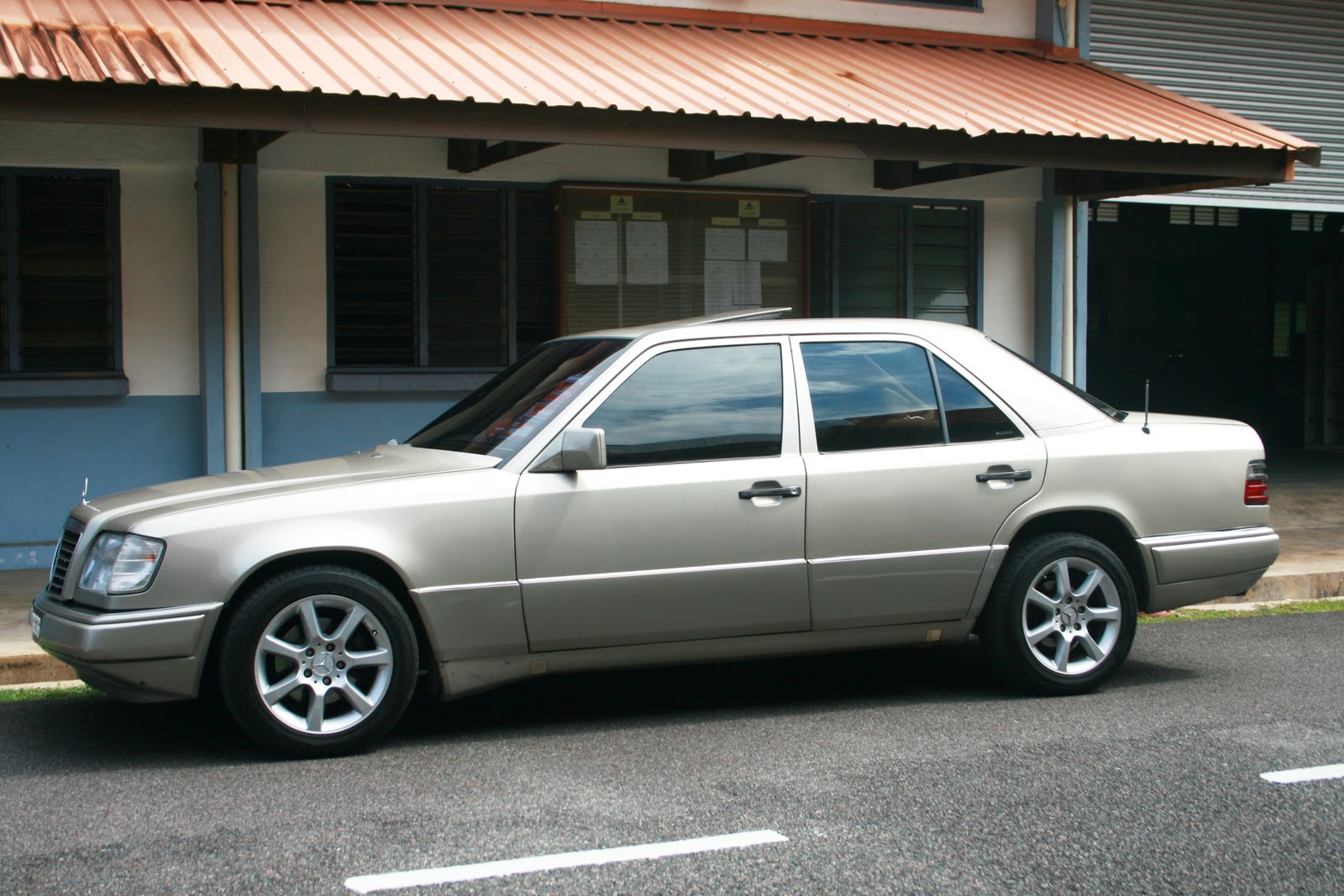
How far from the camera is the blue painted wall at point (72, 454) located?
9398 mm

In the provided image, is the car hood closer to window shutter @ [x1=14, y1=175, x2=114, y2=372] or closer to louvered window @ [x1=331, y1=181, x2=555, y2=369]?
window shutter @ [x1=14, y1=175, x2=114, y2=372]

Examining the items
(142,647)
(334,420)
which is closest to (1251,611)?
(334,420)

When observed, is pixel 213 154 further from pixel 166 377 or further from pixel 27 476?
pixel 27 476

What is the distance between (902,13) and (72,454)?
7.27m

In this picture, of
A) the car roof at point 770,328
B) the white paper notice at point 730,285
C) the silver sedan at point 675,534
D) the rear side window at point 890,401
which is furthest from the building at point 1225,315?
the rear side window at point 890,401

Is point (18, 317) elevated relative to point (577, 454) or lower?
elevated

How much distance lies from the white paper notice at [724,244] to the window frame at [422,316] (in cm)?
130

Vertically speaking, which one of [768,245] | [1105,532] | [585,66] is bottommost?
[1105,532]

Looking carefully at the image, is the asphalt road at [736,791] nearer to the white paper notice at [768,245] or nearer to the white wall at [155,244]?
the white wall at [155,244]

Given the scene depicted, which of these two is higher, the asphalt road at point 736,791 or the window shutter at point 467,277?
the window shutter at point 467,277

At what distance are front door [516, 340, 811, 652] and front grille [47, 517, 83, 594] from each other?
5.54 feet

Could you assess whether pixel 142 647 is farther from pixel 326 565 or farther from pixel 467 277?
pixel 467 277

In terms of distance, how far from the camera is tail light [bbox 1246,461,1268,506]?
653cm

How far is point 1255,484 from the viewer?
6.55 meters
